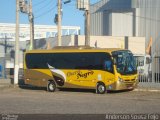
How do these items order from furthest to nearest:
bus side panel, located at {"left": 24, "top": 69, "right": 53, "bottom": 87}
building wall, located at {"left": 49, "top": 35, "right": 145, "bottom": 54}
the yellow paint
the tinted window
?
1. building wall, located at {"left": 49, "top": 35, "right": 145, "bottom": 54}
2. bus side panel, located at {"left": 24, "top": 69, "right": 53, "bottom": 87}
3. the tinted window
4. the yellow paint

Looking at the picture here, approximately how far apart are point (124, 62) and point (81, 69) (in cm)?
287

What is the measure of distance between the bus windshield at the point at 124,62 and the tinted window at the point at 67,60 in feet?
1.84

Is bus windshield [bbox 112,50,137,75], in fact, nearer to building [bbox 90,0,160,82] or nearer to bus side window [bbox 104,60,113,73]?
bus side window [bbox 104,60,113,73]

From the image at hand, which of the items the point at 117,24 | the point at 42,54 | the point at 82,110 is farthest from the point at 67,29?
the point at 82,110

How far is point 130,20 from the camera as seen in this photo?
6269cm

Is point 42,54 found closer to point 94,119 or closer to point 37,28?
point 94,119

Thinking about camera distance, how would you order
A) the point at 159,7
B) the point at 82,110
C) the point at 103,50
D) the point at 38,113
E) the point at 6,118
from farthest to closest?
the point at 159,7
the point at 103,50
the point at 82,110
the point at 38,113
the point at 6,118

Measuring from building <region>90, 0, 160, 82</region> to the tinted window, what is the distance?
87.6ft

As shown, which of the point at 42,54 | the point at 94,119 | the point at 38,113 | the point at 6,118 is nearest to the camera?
the point at 6,118

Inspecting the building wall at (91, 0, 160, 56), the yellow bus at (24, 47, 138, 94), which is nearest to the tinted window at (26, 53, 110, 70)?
the yellow bus at (24, 47, 138, 94)

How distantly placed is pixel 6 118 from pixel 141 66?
28990 mm

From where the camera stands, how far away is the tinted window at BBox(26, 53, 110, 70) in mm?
29469

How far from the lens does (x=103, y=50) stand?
29.3 metres

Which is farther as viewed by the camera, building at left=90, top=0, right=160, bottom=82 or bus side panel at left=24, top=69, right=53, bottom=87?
building at left=90, top=0, right=160, bottom=82
